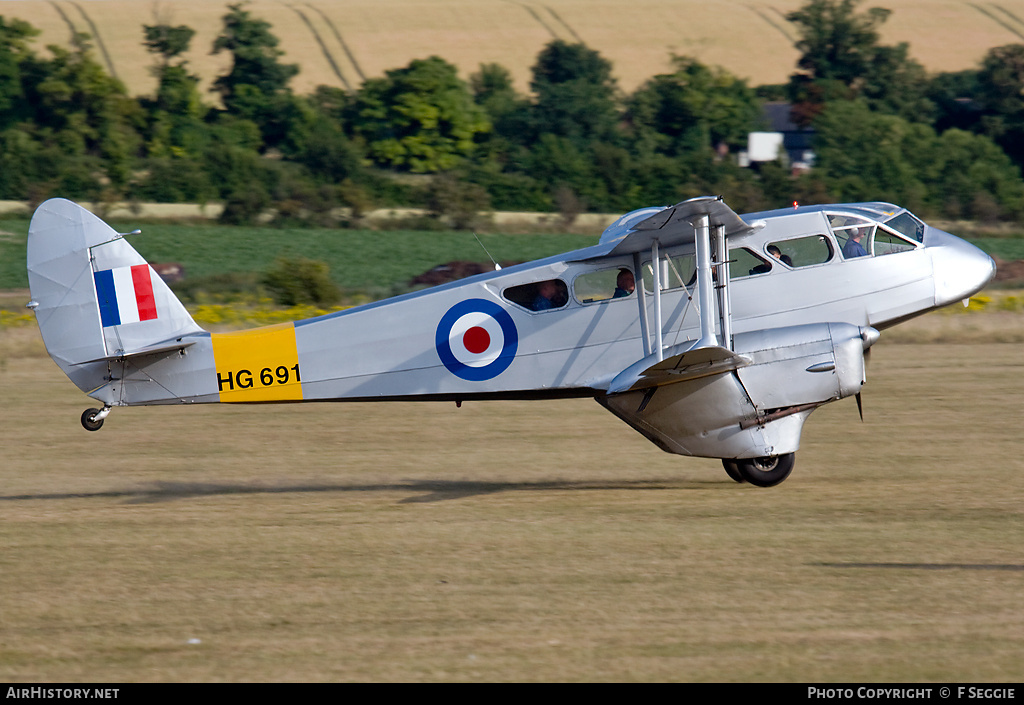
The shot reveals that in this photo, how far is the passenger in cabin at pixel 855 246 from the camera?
11.1 m

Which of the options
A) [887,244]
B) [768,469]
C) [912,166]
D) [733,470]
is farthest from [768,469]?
[912,166]

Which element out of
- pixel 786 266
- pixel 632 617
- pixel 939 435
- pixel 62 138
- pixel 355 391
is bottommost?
pixel 939 435

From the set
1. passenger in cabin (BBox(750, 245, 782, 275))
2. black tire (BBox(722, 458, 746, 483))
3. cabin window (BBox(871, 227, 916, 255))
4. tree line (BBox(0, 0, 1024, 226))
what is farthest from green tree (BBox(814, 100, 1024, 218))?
passenger in cabin (BBox(750, 245, 782, 275))

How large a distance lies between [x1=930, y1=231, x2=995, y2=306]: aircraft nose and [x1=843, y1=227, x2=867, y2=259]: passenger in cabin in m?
0.78

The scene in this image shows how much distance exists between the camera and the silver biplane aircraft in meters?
10.7

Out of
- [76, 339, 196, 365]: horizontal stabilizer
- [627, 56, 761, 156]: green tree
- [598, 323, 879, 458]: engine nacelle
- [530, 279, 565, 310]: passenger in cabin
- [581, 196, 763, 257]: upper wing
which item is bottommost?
[598, 323, 879, 458]: engine nacelle

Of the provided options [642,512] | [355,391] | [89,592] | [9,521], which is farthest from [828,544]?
[9,521]

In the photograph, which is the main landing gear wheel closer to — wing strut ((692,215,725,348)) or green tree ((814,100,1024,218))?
wing strut ((692,215,725,348))

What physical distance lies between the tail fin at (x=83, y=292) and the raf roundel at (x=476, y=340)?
108 inches

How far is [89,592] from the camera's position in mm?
8258

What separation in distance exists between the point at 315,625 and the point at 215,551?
246 cm
